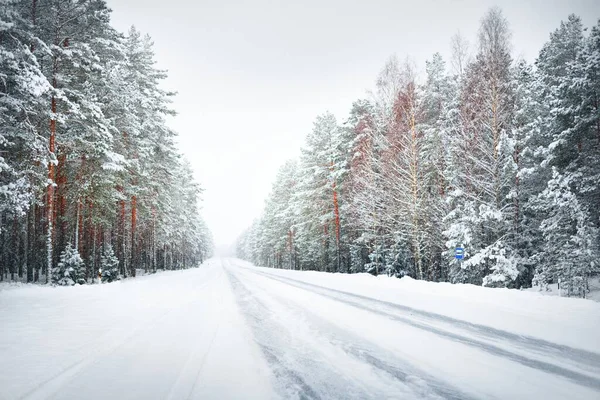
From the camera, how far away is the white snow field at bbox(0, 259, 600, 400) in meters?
3.06

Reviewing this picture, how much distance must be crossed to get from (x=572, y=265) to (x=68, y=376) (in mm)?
17060

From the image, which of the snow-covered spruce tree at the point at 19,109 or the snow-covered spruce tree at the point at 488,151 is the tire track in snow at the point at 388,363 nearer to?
the snow-covered spruce tree at the point at 488,151

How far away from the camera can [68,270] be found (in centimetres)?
1397

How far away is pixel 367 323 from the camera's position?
586cm

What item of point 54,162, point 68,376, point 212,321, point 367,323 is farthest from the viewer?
point 54,162

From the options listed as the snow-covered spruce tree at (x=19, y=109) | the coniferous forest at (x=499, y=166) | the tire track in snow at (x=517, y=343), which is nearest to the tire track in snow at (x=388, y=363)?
the tire track in snow at (x=517, y=343)

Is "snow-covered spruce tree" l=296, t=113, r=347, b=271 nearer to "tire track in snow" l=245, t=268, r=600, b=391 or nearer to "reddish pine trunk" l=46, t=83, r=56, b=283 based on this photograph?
"reddish pine trunk" l=46, t=83, r=56, b=283

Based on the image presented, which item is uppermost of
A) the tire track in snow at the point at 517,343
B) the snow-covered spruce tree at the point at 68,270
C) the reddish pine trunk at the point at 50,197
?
the reddish pine trunk at the point at 50,197

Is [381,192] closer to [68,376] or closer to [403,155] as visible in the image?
[403,155]

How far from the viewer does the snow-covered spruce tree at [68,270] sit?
539 inches

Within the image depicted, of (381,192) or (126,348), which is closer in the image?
(126,348)

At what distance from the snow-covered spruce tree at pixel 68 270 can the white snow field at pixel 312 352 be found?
7.22 m

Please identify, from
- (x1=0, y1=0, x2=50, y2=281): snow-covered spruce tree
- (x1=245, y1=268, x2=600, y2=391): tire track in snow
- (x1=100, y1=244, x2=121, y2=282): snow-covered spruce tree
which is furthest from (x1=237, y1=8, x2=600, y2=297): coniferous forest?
(x1=100, y1=244, x2=121, y2=282): snow-covered spruce tree

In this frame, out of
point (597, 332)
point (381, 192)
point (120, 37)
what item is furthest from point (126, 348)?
point (120, 37)
